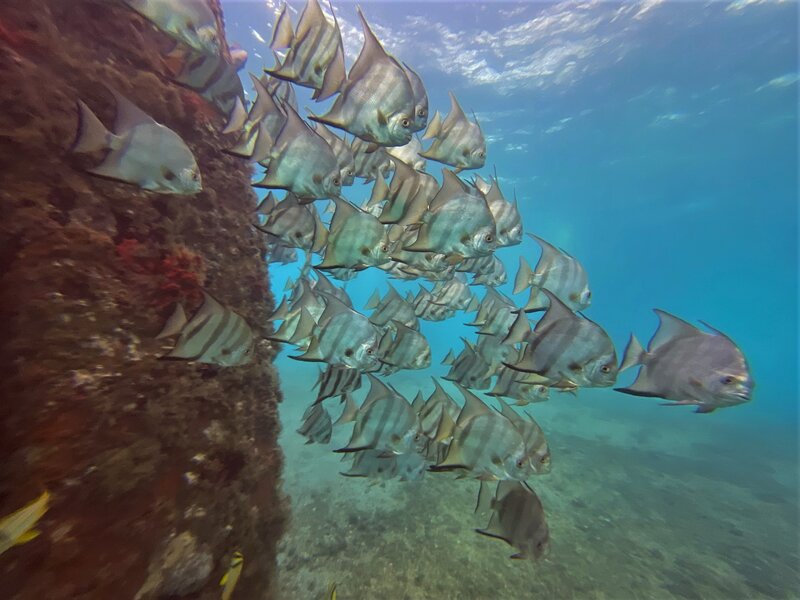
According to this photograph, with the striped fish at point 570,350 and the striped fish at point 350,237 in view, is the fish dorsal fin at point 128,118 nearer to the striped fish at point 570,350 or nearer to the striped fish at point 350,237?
the striped fish at point 350,237

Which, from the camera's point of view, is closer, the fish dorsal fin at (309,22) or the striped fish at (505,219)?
the fish dorsal fin at (309,22)

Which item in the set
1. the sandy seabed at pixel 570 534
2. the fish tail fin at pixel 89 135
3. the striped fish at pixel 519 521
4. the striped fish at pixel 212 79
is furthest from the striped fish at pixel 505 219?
the sandy seabed at pixel 570 534

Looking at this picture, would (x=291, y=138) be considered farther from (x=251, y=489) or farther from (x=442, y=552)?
(x=442, y=552)

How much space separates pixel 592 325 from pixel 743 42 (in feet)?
83.4

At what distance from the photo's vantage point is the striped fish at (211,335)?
93.6 inches

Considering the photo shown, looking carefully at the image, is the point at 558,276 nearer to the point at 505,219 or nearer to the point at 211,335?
the point at 505,219

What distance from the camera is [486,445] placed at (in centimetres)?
271

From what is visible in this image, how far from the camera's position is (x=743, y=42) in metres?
18.2

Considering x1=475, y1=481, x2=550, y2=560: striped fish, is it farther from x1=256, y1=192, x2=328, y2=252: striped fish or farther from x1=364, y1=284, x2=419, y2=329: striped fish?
x1=256, y1=192, x2=328, y2=252: striped fish

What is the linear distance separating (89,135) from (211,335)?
130cm

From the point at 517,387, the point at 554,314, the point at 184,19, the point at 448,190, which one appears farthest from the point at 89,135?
the point at 517,387

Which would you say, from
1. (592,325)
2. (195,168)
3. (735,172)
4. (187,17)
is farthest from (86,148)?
(735,172)

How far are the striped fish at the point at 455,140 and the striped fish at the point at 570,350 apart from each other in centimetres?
168

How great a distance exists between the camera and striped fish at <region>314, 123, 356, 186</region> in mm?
3857
